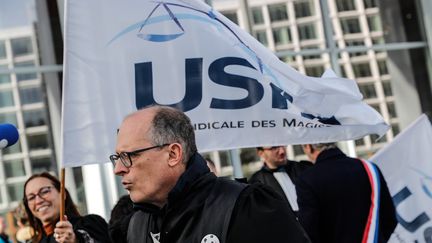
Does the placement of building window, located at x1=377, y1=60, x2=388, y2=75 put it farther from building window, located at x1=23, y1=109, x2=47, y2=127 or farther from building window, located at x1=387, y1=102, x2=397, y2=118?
building window, located at x1=23, y1=109, x2=47, y2=127

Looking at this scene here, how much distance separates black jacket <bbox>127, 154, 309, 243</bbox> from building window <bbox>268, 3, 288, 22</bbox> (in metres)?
8.21

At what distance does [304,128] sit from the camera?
5637mm

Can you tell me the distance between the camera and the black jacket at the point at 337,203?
19.7 feet

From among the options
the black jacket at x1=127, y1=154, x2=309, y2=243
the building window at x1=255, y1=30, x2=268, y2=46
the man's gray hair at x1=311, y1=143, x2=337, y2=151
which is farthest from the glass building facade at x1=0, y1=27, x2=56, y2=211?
the black jacket at x1=127, y1=154, x2=309, y2=243

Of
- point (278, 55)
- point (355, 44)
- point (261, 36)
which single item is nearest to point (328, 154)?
point (278, 55)

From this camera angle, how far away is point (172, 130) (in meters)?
3.20

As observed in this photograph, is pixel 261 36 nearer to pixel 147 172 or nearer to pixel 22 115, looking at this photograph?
pixel 22 115

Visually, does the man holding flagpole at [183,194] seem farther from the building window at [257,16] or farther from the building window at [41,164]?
the building window at [257,16]

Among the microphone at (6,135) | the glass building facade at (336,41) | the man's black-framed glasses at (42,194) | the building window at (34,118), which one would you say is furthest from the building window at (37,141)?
the microphone at (6,135)

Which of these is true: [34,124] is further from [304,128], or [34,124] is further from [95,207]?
[304,128]

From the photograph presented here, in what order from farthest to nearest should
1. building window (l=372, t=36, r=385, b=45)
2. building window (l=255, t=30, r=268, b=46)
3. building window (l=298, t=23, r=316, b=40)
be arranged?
building window (l=372, t=36, r=385, b=45) < building window (l=298, t=23, r=316, b=40) < building window (l=255, t=30, r=268, b=46)

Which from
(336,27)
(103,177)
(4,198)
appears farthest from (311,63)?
(4,198)

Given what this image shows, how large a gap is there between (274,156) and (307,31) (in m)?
4.56

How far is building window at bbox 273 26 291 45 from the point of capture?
1113cm
